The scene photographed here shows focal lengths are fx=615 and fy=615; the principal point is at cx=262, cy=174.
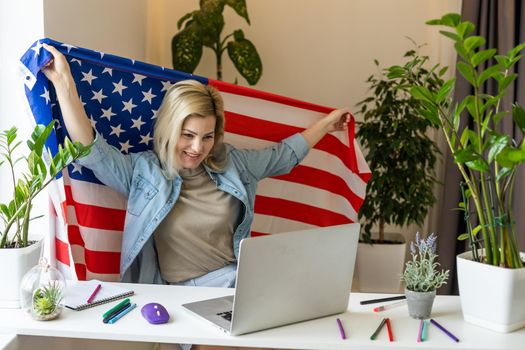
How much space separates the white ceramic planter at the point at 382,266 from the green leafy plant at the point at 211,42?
49.7 inches

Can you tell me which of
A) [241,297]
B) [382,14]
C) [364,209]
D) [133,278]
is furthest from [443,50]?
[241,297]

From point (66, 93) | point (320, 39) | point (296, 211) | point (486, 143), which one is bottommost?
point (296, 211)

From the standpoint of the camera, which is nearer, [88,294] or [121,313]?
[121,313]

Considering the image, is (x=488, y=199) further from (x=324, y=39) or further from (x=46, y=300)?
(x=324, y=39)

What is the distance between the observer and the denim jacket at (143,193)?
207 centimetres

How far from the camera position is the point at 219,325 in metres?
1.45

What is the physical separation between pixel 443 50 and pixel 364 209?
3.86 feet

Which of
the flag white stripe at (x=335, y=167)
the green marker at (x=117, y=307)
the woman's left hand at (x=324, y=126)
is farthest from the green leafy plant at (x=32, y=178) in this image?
the flag white stripe at (x=335, y=167)

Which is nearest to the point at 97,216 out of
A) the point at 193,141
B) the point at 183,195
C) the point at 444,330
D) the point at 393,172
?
the point at 183,195

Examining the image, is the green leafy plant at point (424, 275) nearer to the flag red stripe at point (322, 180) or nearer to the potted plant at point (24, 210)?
the potted plant at point (24, 210)

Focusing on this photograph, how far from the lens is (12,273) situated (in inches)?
62.1

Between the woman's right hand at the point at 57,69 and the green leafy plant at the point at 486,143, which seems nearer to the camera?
the green leafy plant at the point at 486,143

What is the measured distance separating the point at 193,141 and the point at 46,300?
0.84 m

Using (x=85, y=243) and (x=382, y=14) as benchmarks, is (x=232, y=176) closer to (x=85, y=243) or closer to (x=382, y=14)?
(x=85, y=243)
